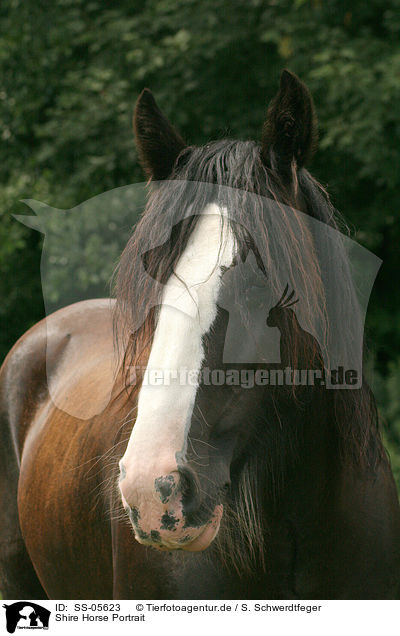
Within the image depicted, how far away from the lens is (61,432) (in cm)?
308

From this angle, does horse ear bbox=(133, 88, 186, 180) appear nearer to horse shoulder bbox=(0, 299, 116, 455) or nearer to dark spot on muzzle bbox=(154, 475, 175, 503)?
dark spot on muzzle bbox=(154, 475, 175, 503)

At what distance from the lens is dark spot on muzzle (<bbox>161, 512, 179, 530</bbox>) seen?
155 cm

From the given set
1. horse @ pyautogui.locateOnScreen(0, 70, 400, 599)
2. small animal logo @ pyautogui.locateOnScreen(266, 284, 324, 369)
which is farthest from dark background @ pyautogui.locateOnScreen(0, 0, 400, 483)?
small animal logo @ pyautogui.locateOnScreen(266, 284, 324, 369)

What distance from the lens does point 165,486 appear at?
1.51 m

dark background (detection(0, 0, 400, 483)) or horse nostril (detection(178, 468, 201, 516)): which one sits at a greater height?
dark background (detection(0, 0, 400, 483))

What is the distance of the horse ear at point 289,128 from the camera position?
1.92m

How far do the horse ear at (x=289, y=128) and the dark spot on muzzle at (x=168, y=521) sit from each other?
984 millimetres
